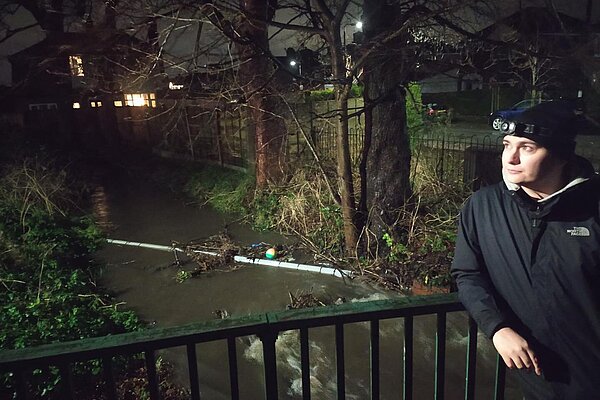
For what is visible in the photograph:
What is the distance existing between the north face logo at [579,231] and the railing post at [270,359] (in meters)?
1.27

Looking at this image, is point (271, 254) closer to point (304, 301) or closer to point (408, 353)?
point (304, 301)

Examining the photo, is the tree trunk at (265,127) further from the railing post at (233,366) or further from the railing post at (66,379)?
the railing post at (66,379)

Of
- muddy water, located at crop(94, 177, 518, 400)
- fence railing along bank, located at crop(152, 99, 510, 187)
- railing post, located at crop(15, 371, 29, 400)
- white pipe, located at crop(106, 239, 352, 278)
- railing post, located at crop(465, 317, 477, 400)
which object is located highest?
fence railing along bank, located at crop(152, 99, 510, 187)

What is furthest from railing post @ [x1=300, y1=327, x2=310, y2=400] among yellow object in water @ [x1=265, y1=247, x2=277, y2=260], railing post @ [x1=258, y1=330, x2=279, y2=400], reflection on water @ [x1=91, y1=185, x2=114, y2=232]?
reflection on water @ [x1=91, y1=185, x2=114, y2=232]

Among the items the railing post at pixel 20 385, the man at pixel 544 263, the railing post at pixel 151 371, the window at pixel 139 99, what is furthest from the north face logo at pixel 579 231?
the window at pixel 139 99

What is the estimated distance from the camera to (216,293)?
6.09 metres

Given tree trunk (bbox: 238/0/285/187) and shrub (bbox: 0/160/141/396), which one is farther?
tree trunk (bbox: 238/0/285/187)

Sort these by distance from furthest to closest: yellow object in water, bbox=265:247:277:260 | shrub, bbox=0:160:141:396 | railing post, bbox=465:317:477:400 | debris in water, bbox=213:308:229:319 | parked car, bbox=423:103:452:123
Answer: parked car, bbox=423:103:452:123, yellow object in water, bbox=265:247:277:260, debris in water, bbox=213:308:229:319, shrub, bbox=0:160:141:396, railing post, bbox=465:317:477:400

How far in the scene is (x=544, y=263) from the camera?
164 centimetres

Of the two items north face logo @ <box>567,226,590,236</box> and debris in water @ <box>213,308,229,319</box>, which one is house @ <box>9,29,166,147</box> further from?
north face logo @ <box>567,226,590,236</box>

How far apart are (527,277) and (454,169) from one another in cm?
693

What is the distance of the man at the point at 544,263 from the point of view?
1.58 m

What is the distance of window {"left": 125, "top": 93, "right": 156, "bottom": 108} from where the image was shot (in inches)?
721

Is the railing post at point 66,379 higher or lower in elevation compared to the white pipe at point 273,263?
higher
